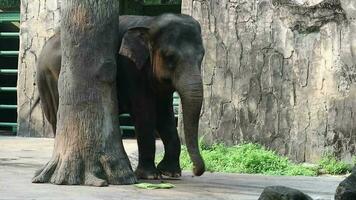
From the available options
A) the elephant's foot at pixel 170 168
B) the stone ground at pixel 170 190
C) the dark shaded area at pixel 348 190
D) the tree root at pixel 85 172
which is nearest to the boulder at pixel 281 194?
the dark shaded area at pixel 348 190

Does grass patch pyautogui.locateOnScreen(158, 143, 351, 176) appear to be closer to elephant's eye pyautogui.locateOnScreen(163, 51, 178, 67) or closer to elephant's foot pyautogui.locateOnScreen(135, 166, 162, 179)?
elephant's foot pyautogui.locateOnScreen(135, 166, 162, 179)

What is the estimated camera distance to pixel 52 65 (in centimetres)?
710

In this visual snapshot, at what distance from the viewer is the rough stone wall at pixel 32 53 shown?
1197cm

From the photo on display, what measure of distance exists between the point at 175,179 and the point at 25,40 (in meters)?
5.97

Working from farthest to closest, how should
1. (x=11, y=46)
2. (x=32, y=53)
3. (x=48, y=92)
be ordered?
(x=11, y=46)
(x=32, y=53)
(x=48, y=92)

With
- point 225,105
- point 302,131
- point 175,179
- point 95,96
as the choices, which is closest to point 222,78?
point 225,105

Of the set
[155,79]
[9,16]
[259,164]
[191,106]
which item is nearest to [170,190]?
[191,106]

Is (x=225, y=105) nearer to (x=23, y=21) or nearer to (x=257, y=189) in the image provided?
(x=257, y=189)

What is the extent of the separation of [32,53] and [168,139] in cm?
558

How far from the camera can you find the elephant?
627cm

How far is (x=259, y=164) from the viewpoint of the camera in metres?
8.60

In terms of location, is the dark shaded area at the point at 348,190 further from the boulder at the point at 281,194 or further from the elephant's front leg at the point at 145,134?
the elephant's front leg at the point at 145,134

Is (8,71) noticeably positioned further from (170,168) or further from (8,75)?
(170,168)

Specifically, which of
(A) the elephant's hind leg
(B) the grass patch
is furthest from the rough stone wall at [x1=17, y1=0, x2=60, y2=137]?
(A) the elephant's hind leg
